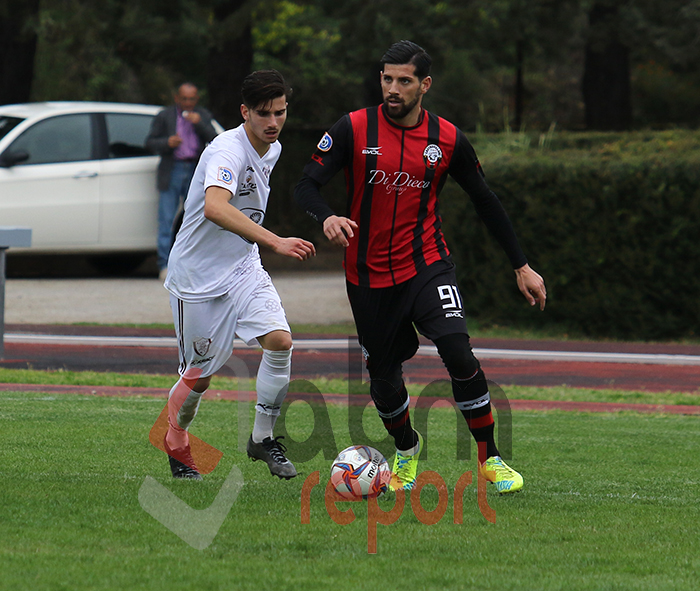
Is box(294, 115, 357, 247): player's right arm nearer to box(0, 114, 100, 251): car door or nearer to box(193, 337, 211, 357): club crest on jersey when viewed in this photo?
box(193, 337, 211, 357): club crest on jersey

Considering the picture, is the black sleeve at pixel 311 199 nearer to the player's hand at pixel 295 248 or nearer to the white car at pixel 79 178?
the player's hand at pixel 295 248

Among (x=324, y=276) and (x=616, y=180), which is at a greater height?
(x=616, y=180)

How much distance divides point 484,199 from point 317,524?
6.59ft

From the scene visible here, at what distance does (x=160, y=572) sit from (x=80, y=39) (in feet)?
52.1

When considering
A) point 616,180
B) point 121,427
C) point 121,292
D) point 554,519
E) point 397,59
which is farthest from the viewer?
point 121,292

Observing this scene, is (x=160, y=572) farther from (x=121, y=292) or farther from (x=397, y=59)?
(x=121, y=292)

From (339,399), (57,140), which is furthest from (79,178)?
(339,399)

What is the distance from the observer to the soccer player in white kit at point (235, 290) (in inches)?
233

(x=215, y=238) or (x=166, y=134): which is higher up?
(x=166, y=134)

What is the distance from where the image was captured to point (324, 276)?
63.9 ft

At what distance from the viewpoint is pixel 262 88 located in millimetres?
5828

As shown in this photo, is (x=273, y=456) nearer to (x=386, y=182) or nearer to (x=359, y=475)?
(x=359, y=475)

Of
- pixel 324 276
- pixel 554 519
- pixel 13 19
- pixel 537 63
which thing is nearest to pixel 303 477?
pixel 554 519

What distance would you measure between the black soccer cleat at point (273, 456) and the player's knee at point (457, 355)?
965 mm
